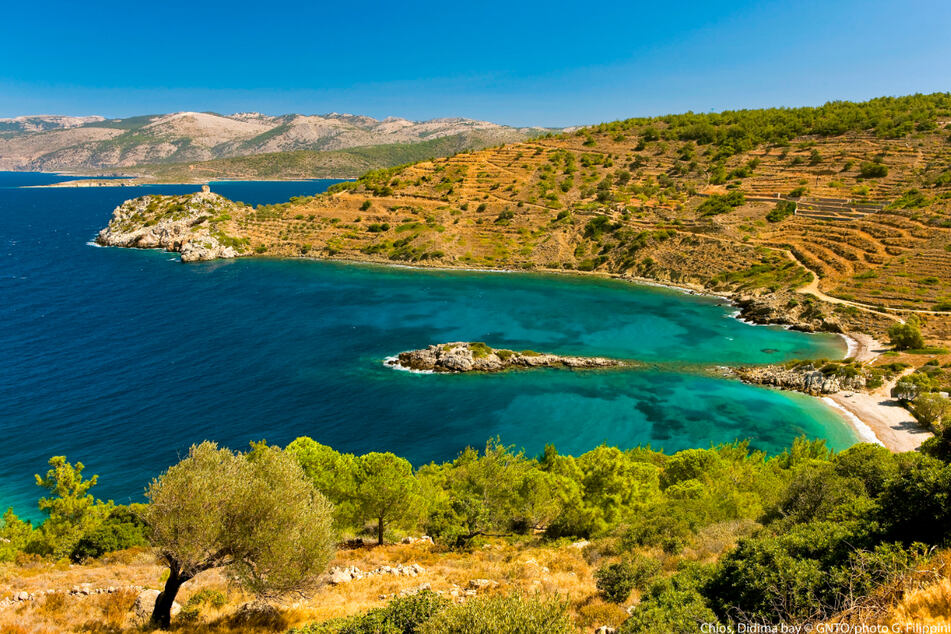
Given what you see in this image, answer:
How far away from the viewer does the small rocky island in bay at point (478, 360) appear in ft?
211

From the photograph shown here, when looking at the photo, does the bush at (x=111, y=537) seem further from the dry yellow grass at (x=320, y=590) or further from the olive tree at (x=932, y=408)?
the olive tree at (x=932, y=408)

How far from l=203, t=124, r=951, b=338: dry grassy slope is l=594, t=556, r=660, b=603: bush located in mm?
75025

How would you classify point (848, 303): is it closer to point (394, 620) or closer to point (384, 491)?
point (384, 491)

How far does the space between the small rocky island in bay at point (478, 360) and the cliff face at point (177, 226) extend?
92.0m

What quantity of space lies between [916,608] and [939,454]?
54.3 ft

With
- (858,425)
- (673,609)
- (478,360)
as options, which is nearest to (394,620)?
(673,609)

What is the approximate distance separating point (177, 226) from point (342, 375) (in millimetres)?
113859

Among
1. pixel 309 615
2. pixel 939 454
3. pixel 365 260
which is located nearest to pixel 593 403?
pixel 939 454

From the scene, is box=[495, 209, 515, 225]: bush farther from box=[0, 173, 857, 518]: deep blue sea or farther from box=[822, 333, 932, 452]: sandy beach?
box=[822, 333, 932, 452]: sandy beach

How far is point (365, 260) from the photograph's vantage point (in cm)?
12988

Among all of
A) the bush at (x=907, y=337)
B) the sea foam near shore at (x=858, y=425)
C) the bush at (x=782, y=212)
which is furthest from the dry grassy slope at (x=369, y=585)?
the bush at (x=782, y=212)

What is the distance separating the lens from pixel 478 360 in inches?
2552

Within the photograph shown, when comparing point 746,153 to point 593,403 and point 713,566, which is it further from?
point 713,566

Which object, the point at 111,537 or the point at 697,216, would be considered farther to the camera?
the point at 697,216
